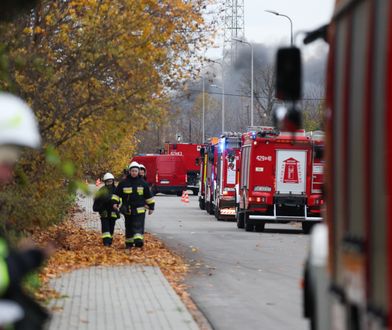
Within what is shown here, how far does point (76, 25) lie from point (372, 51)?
47.3 ft

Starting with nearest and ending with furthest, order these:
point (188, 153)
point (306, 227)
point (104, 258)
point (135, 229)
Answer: point (104, 258)
point (135, 229)
point (306, 227)
point (188, 153)

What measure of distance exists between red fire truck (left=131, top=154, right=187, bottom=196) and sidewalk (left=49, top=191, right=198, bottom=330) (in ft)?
167

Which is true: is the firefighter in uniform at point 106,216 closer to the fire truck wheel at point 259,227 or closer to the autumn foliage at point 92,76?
the autumn foliage at point 92,76

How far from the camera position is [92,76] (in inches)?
772

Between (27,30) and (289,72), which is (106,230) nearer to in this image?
(27,30)

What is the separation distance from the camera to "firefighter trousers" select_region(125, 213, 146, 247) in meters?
23.3

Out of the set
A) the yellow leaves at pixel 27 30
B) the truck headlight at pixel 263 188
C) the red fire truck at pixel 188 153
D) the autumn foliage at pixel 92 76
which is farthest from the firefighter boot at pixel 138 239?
the red fire truck at pixel 188 153

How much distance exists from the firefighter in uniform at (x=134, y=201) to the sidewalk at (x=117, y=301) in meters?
3.97

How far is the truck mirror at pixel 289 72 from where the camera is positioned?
749 cm

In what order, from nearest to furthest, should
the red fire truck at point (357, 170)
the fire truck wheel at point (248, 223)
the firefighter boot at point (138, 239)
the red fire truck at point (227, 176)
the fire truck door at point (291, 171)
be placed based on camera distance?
1. the red fire truck at point (357, 170)
2. the firefighter boot at point (138, 239)
3. the fire truck door at point (291, 171)
4. the fire truck wheel at point (248, 223)
5. the red fire truck at point (227, 176)

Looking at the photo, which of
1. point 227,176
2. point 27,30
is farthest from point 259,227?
point 27,30

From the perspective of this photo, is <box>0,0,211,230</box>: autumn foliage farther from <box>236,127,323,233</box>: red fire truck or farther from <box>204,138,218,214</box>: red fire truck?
<box>204,138,218,214</box>: red fire truck

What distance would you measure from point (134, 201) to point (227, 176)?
17804 millimetres

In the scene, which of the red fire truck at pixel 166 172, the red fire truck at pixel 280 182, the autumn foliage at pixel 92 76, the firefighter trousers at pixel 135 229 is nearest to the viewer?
the autumn foliage at pixel 92 76
